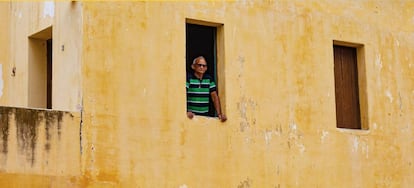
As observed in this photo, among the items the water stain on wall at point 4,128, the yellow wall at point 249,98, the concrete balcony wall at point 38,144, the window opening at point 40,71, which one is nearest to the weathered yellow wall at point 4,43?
the yellow wall at point 249,98

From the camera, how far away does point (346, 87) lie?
46.1 feet

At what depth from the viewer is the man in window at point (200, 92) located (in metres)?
12.2

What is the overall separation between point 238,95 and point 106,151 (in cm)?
224

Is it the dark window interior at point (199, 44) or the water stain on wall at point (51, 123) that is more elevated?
the dark window interior at point (199, 44)

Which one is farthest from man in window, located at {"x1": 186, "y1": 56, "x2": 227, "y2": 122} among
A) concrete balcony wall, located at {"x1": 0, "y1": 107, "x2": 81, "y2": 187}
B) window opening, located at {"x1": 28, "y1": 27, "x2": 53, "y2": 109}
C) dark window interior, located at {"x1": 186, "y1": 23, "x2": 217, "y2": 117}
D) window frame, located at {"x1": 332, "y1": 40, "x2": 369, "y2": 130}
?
window frame, located at {"x1": 332, "y1": 40, "x2": 369, "y2": 130}

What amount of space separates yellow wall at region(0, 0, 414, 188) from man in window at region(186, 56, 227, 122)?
0.58ft

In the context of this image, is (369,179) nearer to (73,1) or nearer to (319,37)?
(319,37)

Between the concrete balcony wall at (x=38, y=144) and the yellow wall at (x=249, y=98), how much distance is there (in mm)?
104

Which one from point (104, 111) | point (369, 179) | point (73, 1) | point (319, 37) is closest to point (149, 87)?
point (104, 111)

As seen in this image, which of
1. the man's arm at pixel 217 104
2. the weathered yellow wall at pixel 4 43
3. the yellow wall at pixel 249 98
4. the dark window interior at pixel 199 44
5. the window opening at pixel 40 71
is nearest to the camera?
the yellow wall at pixel 249 98

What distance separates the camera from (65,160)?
10.7m

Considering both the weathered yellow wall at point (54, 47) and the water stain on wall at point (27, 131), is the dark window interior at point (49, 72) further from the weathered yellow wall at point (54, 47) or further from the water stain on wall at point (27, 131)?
the water stain on wall at point (27, 131)

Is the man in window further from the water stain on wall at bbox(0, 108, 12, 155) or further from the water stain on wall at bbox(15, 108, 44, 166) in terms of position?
the water stain on wall at bbox(0, 108, 12, 155)

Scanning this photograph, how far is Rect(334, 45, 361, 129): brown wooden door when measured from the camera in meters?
13.9
